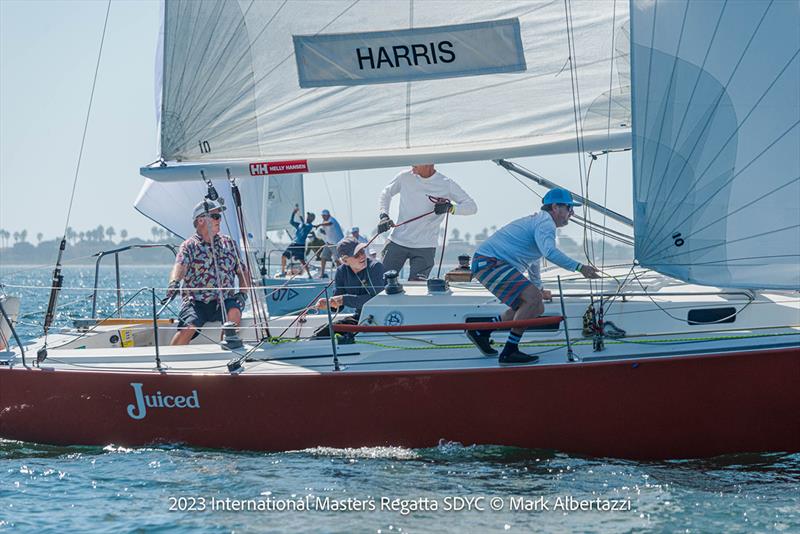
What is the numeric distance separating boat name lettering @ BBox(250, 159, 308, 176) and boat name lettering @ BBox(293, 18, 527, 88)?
619 millimetres

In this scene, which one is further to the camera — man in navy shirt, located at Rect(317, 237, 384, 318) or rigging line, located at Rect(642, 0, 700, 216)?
man in navy shirt, located at Rect(317, 237, 384, 318)

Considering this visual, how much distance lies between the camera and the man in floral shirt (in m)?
7.61

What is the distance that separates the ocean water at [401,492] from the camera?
5.15 m

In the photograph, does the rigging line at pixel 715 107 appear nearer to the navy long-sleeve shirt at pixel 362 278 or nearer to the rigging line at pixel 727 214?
the rigging line at pixel 727 214

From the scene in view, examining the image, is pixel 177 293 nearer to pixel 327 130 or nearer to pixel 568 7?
pixel 327 130

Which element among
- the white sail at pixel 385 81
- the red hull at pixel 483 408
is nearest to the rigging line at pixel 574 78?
the white sail at pixel 385 81

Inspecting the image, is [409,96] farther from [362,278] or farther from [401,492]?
[401,492]

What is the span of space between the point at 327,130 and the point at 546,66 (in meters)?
1.75

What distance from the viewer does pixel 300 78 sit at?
25.2 ft

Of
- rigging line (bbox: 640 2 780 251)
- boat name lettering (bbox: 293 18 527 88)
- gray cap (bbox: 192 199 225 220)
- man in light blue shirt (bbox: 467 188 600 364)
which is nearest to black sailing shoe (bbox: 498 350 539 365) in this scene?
man in light blue shirt (bbox: 467 188 600 364)

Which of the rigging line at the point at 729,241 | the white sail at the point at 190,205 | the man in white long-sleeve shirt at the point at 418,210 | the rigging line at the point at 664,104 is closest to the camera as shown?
the rigging line at the point at 729,241

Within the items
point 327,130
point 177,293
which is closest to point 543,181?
point 327,130

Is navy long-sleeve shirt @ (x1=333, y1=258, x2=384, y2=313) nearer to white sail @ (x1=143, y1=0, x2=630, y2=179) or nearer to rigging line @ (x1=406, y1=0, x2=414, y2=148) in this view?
white sail @ (x1=143, y1=0, x2=630, y2=179)

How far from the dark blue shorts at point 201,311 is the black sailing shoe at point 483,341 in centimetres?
213
